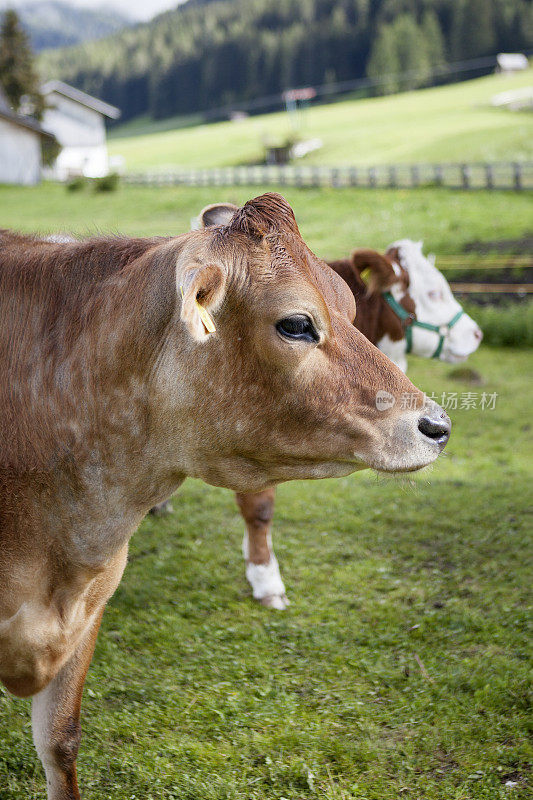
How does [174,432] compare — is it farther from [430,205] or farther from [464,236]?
[430,205]

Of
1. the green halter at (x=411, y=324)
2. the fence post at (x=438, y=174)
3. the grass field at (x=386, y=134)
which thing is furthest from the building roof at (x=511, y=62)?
the green halter at (x=411, y=324)

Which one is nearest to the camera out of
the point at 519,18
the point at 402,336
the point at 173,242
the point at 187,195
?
the point at 173,242

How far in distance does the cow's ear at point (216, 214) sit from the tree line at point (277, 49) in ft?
255

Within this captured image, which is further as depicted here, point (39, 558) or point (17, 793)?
point (17, 793)

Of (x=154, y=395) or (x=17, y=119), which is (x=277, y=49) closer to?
(x=17, y=119)

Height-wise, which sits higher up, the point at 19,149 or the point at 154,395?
the point at 19,149

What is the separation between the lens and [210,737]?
3.99 m

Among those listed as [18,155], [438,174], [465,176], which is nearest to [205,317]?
[465,176]

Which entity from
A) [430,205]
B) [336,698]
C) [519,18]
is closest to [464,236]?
[430,205]

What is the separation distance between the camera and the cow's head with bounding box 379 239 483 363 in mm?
6539

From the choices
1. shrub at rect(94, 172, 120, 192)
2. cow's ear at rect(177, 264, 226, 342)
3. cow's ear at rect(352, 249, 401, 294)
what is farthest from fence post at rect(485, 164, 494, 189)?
cow's ear at rect(177, 264, 226, 342)

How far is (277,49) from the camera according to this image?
93625 mm

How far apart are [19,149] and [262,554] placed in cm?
4181

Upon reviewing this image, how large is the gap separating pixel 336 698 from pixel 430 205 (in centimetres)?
2324
